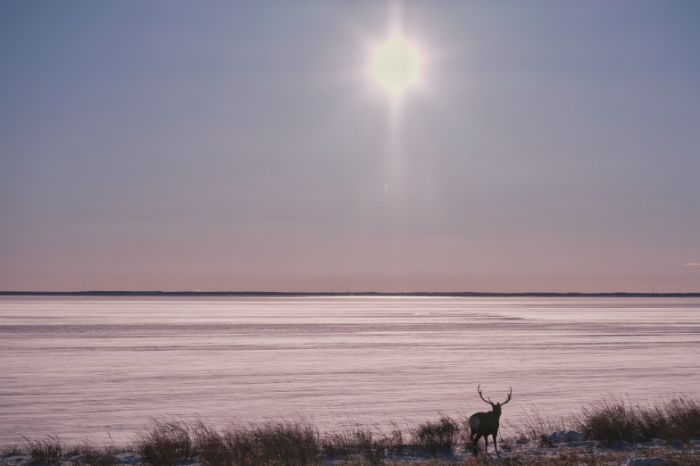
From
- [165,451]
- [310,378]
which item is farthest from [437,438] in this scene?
[310,378]

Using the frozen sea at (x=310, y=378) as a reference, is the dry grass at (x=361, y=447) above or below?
below

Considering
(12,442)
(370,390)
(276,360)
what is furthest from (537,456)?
(276,360)

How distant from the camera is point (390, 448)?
2042cm

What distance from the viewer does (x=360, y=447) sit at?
2023cm

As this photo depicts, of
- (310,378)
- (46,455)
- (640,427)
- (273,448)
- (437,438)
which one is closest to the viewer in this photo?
(46,455)

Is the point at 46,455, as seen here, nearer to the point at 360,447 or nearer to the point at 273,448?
the point at 273,448

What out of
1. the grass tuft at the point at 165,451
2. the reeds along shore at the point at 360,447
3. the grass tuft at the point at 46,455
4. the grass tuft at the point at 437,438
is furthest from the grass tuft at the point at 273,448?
the grass tuft at the point at 46,455

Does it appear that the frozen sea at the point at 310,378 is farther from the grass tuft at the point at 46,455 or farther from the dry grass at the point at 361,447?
the dry grass at the point at 361,447

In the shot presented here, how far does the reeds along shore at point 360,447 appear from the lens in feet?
60.6

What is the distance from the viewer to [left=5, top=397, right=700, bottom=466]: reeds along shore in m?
18.5

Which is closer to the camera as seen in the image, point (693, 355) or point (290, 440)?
point (290, 440)

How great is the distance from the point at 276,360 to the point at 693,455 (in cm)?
3647

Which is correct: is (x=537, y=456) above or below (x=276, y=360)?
below

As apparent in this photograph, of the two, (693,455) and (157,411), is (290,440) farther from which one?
(157,411)
